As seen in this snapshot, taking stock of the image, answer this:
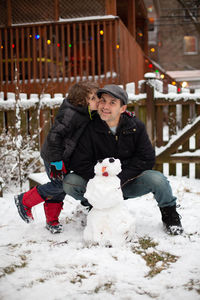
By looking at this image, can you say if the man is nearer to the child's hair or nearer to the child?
the child

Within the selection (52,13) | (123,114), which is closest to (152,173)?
(123,114)

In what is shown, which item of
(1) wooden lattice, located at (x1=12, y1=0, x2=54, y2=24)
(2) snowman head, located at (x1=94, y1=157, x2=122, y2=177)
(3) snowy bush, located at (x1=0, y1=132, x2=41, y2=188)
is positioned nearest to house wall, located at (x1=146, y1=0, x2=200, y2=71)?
(1) wooden lattice, located at (x1=12, y1=0, x2=54, y2=24)

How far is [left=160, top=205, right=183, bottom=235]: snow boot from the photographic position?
2.65 m

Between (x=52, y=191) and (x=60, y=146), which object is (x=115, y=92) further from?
(x=52, y=191)

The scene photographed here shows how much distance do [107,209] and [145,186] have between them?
45 centimetres

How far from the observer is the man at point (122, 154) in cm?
265

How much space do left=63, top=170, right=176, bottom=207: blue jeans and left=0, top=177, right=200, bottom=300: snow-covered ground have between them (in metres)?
0.32

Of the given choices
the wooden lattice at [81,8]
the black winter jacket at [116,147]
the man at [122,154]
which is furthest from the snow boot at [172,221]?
the wooden lattice at [81,8]

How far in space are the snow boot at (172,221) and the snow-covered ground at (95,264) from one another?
0.07 m

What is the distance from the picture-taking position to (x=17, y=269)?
2107 mm

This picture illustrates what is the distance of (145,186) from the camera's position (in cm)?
272

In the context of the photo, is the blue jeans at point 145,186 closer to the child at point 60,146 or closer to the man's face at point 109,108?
the child at point 60,146

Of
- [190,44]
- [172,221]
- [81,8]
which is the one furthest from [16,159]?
[190,44]

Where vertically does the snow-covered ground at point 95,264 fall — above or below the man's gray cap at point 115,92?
below
